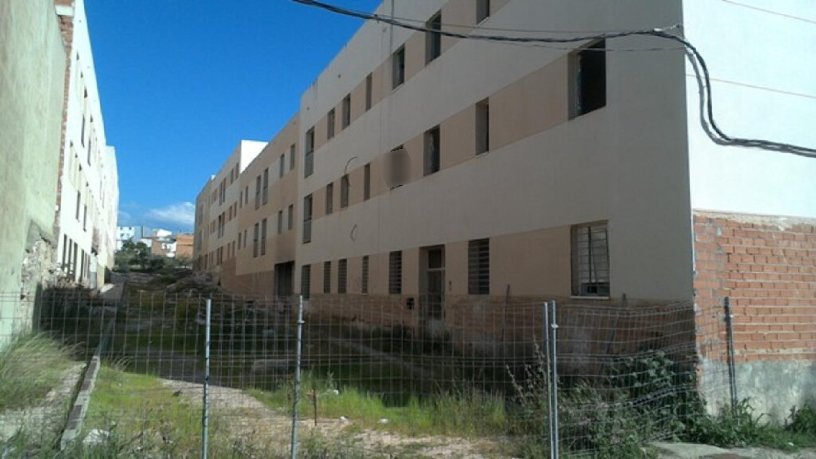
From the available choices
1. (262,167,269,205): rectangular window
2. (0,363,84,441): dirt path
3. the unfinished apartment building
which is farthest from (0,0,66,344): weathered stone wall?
(262,167,269,205): rectangular window

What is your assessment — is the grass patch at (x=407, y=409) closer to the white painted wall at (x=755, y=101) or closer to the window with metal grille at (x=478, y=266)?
the white painted wall at (x=755, y=101)

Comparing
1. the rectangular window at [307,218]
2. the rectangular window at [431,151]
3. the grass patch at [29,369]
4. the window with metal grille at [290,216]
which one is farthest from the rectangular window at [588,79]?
the window with metal grille at [290,216]

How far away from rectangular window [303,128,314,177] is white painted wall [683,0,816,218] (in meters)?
20.5

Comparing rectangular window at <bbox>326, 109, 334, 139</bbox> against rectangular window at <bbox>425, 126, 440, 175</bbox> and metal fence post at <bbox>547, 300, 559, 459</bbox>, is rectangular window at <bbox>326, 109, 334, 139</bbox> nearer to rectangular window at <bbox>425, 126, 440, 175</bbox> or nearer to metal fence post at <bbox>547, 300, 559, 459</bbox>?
rectangular window at <bbox>425, 126, 440, 175</bbox>

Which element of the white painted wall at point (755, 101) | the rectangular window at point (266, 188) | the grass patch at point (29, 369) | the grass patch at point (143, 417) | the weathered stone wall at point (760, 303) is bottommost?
the grass patch at point (143, 417)

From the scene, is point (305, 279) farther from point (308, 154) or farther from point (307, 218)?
point (308, 154)

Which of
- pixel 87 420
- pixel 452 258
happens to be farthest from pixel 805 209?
pixel 87 420

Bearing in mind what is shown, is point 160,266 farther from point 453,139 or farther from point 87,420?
point 87,420

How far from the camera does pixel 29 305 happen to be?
1280 centimetres

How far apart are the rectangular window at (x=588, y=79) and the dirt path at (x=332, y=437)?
611cm

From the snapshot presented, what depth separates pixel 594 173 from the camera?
1021 cm

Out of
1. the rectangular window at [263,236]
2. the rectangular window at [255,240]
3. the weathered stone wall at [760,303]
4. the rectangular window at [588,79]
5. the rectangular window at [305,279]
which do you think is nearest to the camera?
the weathered stone wall at [760,303]

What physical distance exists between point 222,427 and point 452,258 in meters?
8.92

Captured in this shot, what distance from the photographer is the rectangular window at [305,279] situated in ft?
88.7
